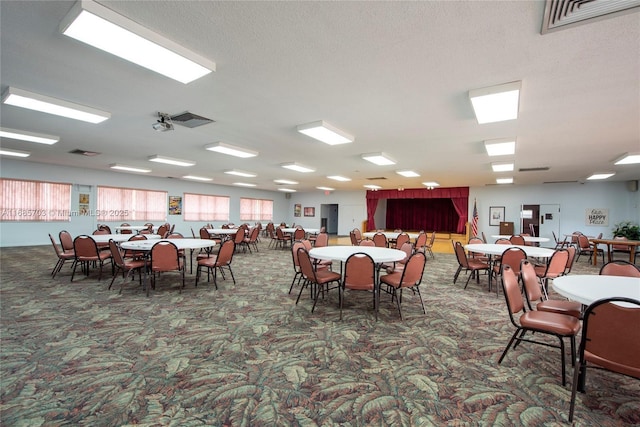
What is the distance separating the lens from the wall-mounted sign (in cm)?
1225

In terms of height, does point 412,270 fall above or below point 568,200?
below

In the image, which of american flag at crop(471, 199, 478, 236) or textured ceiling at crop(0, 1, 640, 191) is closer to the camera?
textured ceiling at crop(0, 1, 640, 191)

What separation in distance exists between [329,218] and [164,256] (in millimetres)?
16368

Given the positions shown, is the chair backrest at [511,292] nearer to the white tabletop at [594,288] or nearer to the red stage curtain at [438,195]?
the white tabletop at [594,288]

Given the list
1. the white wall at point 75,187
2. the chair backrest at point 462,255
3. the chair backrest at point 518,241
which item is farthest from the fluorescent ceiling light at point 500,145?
the white wall at point 75,187

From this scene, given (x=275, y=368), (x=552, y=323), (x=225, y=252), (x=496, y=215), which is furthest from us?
(x=496, y=215)

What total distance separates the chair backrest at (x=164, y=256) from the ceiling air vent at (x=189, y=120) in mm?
1984

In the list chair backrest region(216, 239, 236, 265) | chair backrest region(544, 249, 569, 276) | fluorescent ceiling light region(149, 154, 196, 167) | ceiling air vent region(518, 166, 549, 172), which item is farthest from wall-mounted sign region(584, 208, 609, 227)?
fluorescent ceiling light region(149, 154, 196, 167)

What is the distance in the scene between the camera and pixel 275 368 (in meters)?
2.58

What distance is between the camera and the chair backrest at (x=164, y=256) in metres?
4.63

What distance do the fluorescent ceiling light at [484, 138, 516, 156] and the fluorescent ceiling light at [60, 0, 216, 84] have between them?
5130 millimetres

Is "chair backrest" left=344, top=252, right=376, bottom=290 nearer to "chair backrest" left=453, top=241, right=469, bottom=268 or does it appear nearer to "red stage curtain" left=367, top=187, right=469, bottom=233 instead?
"chair backrest" left=453, top=241, right=469, bottom=268

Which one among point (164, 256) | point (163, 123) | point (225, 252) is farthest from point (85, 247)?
point (163, 123)

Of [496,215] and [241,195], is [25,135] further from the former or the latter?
[496,215]
